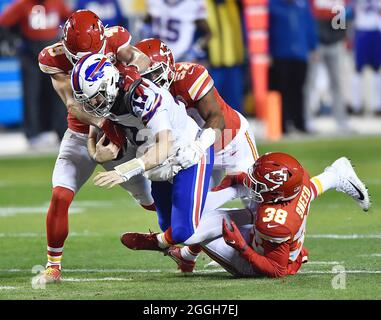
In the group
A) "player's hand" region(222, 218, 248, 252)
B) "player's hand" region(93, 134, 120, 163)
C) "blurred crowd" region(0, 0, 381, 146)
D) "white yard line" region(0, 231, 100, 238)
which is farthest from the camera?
"blurred crowd" region(0, 0, 381, 146)

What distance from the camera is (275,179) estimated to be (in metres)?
6.77

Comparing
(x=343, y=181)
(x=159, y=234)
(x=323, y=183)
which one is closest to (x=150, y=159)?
(x=159, y=234)

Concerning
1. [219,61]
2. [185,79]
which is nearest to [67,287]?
[185,79]

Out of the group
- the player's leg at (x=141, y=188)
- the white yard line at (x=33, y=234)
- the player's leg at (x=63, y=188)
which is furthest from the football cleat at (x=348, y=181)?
the white yard line at (x=33, y=234)

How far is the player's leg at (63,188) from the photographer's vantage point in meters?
7.07

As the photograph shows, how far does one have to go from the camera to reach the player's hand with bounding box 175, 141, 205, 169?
679 cm

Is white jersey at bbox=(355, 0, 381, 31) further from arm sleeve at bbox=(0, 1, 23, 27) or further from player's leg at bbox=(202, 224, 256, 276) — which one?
player's leg at bbox=(202, 224, 256, 276)

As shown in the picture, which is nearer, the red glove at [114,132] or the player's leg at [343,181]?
the red glove at [114,132]

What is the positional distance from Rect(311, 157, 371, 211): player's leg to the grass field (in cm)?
39

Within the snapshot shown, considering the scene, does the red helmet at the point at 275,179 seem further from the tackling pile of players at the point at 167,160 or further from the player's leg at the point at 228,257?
the player's leg at the point at 228,257

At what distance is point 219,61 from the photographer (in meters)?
14.3

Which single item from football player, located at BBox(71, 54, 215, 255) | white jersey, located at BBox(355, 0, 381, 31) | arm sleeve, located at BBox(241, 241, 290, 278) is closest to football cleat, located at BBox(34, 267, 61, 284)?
football player, located at BBox(71, 54, 215, 255)

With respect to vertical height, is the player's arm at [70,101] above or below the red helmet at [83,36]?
below

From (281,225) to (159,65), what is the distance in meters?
1.20
